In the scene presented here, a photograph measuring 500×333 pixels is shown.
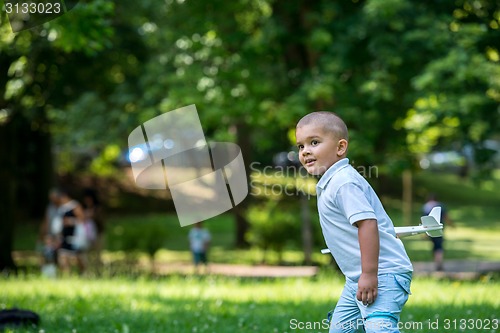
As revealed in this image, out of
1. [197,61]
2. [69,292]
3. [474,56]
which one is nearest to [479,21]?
[474,56]

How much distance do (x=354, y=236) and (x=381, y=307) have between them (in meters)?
0.40

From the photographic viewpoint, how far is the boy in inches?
164

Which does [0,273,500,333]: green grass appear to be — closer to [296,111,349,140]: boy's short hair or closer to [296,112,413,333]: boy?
[296,112,413,333]: boy

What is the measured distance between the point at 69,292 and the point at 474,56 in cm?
668

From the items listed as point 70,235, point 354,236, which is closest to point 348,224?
point 354,236

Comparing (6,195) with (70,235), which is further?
(6,195)

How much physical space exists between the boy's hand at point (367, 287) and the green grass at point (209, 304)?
2368 mm

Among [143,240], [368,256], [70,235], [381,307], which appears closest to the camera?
[368,256]


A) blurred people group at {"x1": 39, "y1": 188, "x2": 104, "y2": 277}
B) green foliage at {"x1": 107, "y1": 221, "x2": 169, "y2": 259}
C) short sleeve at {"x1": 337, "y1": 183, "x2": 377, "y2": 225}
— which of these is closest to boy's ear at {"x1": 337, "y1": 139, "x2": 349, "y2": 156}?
short sleeve at {"x1": 337, "y1": 183, "x2": 377, "y2": 225}

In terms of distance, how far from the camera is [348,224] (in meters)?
4.33

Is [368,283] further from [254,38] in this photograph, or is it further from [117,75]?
[117,75]

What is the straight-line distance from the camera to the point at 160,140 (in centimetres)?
1266

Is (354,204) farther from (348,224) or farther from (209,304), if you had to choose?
(209,304)

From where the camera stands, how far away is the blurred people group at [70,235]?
1513cm
